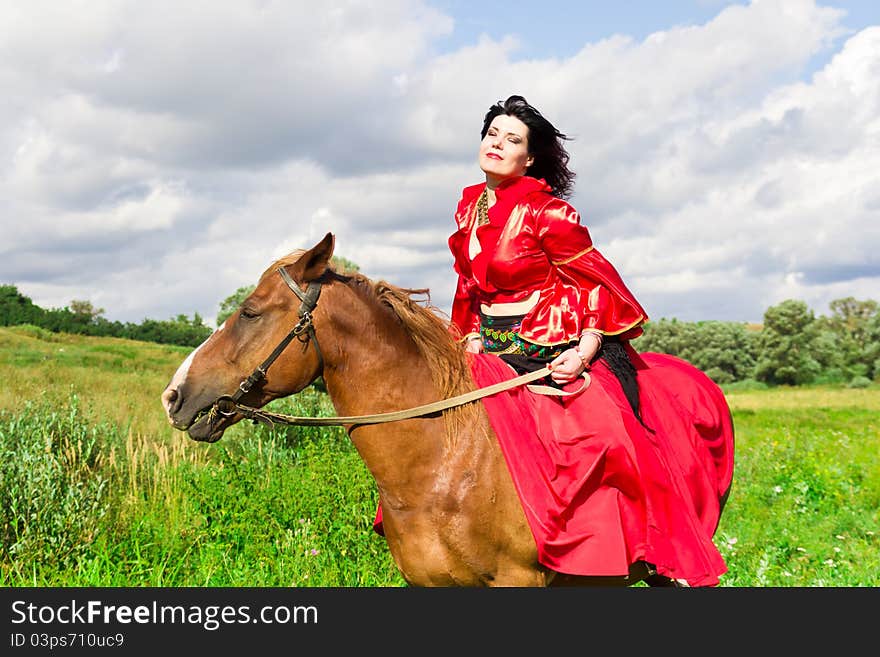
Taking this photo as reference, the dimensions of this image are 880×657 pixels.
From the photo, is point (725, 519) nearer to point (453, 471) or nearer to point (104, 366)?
point (453, 471)

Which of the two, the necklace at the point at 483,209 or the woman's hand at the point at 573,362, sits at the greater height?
the necklace at the point at 483,209

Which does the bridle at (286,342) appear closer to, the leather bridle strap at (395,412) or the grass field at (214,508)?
the leather bridle strap at (395,412)

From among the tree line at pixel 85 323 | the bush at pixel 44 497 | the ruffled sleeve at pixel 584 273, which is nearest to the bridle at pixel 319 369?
the ruffled sleeve at pixel 584 273

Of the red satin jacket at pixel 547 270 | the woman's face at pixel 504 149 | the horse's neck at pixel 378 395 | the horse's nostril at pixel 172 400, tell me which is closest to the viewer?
the horse's nostril at pixel 172 400

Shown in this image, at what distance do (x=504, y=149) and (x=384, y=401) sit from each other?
1563 millimetres

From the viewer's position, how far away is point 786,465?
12664mm

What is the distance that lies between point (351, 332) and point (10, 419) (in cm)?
596

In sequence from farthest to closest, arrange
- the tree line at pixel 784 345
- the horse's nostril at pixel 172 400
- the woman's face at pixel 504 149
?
the tree line at pixel 784 345 → the woman's face at pixel 504 149 → the horse's nostril at pixel 172 400

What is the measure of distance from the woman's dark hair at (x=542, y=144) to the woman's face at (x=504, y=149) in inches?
2.4

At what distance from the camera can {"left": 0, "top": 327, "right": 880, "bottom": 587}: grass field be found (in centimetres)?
626

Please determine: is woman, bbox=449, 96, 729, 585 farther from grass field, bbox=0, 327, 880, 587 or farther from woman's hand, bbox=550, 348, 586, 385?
grass field, bbox=0, 327, 880, 587

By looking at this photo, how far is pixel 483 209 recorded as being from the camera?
4160 millimetres

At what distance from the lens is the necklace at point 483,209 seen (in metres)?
4.11

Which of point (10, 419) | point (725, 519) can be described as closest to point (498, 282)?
point (10, 419)
